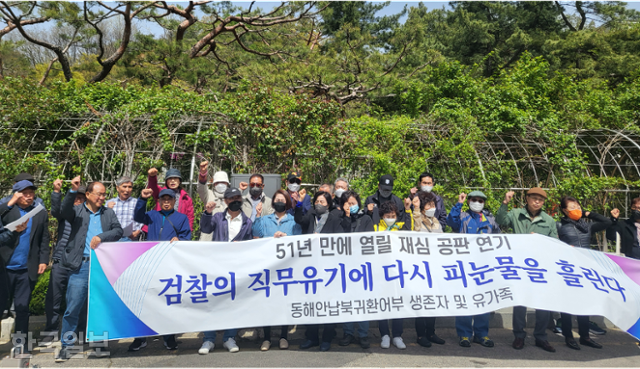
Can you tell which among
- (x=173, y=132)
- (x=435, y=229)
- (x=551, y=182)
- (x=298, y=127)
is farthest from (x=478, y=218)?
(x=173, y=132)

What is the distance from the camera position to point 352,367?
396cm

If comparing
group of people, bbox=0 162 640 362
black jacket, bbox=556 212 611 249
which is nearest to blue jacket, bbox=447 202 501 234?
group of people, bbox=0 162 640 362

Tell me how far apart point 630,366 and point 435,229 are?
2.31 metres

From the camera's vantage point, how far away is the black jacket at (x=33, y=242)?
400 cm

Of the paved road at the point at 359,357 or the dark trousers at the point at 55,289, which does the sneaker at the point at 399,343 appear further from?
the dark trousers at the point at 55,289

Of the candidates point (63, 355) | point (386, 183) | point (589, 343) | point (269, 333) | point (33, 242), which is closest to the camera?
point (63, 355)

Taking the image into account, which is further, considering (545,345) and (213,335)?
(545,345)

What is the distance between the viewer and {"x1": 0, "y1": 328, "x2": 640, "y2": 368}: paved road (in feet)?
13.3

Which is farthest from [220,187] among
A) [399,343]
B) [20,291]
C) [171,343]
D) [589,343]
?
[589,343]

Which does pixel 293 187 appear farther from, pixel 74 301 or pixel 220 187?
pixel 74 301

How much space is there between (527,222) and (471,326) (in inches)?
55.6

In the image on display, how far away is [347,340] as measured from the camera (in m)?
4.48

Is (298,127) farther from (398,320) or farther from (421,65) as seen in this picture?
(421,65)

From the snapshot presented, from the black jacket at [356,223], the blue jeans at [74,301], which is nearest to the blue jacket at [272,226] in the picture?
the black jacket at [356,223]
